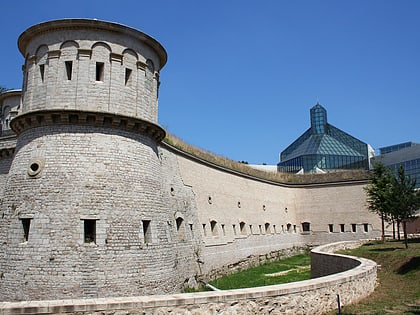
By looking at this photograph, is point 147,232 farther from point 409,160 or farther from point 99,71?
point 409,160

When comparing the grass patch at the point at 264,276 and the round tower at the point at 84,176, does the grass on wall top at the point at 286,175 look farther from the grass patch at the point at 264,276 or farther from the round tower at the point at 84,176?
the round tower at the point at 84,176

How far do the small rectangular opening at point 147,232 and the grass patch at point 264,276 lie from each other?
678 cm

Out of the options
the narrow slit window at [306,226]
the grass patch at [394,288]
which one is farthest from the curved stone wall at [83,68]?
the narrow slit window at [306,226]

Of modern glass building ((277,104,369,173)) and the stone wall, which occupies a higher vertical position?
modern glass building ((277,104,369,173))

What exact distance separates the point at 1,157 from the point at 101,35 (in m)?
8.66

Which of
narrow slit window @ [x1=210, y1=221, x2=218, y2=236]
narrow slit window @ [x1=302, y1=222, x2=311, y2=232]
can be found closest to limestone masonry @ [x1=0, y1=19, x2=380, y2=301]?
narrow slit window @ [x1=210, y1=221, x2=218, y2=236]

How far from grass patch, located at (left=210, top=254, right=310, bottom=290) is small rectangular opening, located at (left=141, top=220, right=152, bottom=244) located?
267 inches

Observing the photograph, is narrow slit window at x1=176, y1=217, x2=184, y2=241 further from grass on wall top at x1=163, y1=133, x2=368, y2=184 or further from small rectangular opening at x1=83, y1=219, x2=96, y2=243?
grass on wall top at x1=163, y1=133, x2=368, y2=184

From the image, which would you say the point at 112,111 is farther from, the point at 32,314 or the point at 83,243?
the point at 32,314

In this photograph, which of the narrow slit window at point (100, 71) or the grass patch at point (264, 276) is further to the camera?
the grass patch at point (264, 276)

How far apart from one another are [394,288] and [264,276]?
10.8 m

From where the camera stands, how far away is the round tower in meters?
12.0

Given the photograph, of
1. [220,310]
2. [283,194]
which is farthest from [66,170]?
[283,194]

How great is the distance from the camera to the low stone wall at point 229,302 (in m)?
6.93
